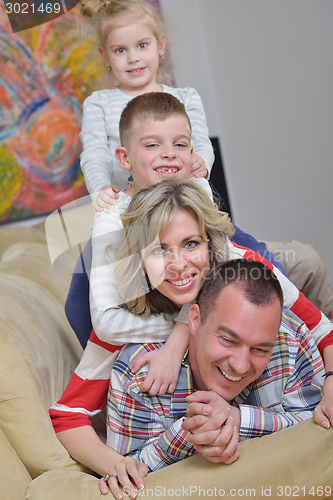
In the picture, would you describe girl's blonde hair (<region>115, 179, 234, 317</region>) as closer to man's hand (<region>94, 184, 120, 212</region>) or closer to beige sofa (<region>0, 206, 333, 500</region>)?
man's hand (<region>94, 184, 120, 212</region>)

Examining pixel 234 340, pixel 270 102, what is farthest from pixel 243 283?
pixel 270 102

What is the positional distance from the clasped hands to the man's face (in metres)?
0.04

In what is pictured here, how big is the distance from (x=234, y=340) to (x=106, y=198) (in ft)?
1.22

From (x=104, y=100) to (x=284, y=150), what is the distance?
0.64 meters

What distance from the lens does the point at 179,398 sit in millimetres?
705

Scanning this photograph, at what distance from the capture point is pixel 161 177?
0.81 m

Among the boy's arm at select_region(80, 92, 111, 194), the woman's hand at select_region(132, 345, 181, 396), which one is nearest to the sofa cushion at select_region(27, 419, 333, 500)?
the woman's hand at select_region(132, 345, 181, 396)

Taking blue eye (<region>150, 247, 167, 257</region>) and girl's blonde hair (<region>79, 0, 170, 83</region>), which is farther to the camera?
girl's blonde hair (<region>79, 0, 170, 83</region>)

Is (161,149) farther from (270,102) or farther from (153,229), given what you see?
(270,102)

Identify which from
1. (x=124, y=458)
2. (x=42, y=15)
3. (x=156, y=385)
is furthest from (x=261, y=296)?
(x=42, y=15)

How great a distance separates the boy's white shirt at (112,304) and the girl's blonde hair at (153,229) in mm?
18

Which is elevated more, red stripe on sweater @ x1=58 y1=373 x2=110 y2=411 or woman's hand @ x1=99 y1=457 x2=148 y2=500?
red stripe on sweater @ x1=58 y1=373 x2=110 y2=411

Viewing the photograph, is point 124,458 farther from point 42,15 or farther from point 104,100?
point 42,15

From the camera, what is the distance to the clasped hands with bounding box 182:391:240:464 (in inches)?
22.8
